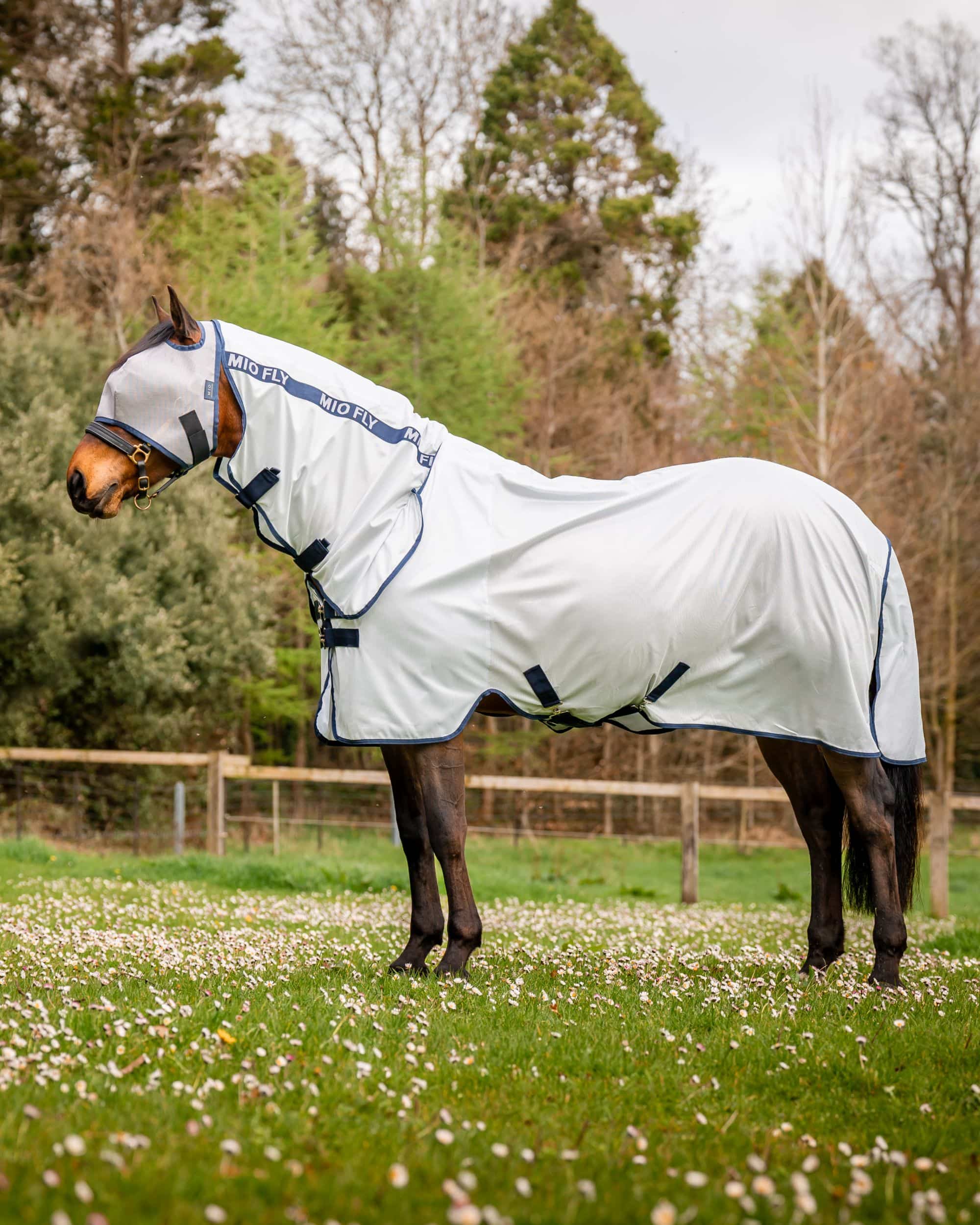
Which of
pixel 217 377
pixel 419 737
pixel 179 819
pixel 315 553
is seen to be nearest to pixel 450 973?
pixel 419 737

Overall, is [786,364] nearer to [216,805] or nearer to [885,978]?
[216,805]

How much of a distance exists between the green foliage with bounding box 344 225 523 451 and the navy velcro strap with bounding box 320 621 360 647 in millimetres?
17420

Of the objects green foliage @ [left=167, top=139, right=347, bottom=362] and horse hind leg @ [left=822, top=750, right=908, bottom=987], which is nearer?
horse hind leg @ [left=822, top=750, right=908, bottom=987]

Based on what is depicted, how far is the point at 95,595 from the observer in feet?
62.7

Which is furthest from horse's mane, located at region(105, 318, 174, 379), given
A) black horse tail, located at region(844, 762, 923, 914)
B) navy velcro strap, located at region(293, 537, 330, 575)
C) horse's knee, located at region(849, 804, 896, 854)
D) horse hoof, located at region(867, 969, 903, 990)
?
horse hoof, located at region(867, 969, 903, 990)

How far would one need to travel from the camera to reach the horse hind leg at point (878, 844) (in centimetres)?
598

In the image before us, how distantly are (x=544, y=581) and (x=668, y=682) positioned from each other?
0.83 metres

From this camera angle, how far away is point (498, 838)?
22.1 meters

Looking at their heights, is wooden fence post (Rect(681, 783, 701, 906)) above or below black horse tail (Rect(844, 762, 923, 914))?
below

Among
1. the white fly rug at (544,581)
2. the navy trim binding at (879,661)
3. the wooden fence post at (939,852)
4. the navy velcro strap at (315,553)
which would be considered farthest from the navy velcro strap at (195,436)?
the wooden fence post at (939,852)

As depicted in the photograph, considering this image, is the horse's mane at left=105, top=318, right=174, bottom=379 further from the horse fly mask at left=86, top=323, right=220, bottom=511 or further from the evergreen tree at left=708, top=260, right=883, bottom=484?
the evergreen tree at left=708, top=260, right=883, bottom=484

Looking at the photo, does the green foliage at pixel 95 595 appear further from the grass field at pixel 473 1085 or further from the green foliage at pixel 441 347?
the grass field at pixel 473 1085

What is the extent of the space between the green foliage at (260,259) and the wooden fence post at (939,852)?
13856mm

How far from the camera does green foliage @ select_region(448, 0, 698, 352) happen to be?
32812 mm
